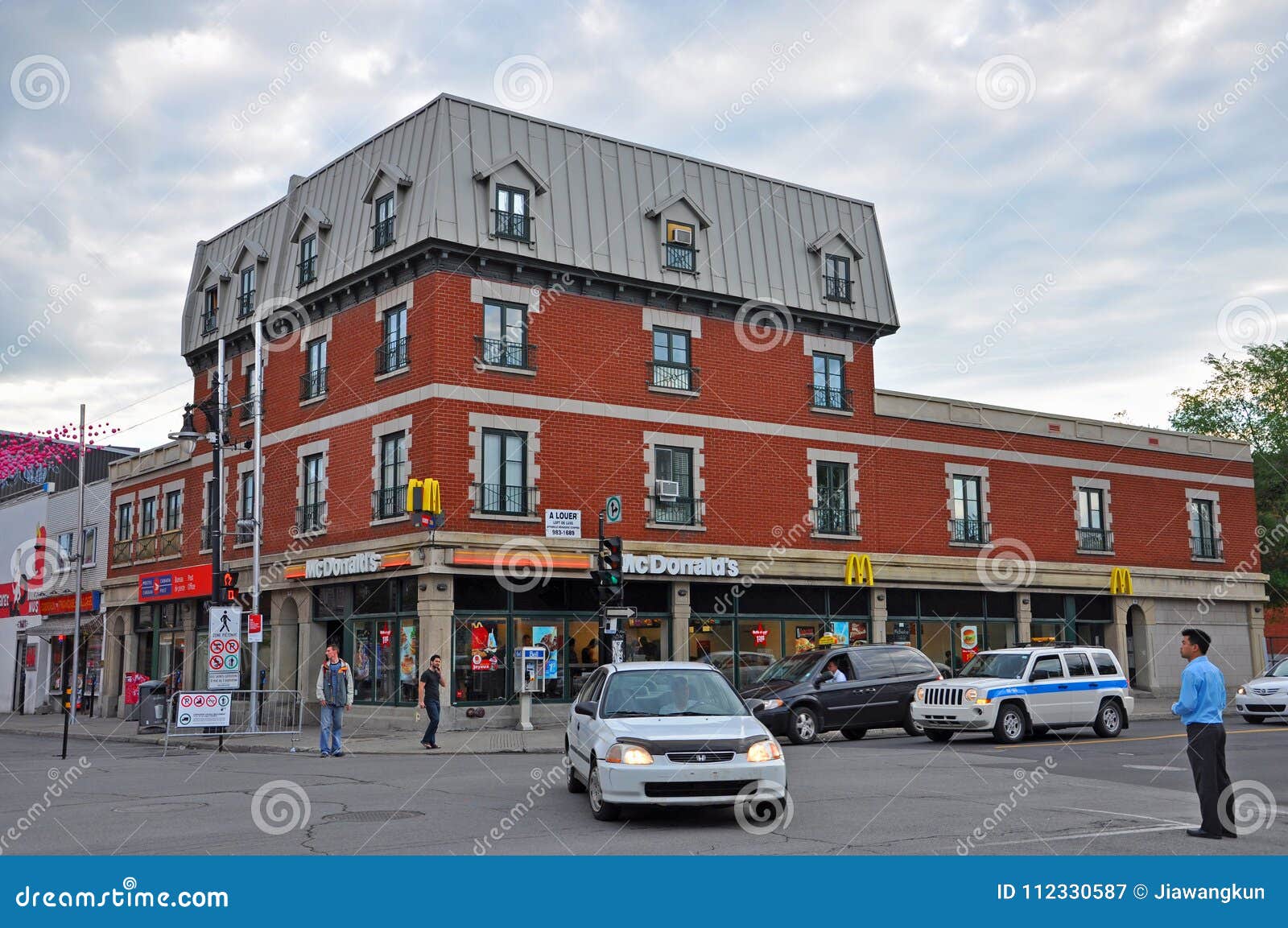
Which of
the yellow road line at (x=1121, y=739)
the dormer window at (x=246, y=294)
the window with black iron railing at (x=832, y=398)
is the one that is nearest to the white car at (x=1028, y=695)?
the yellow road line at (x=1121, y=739)

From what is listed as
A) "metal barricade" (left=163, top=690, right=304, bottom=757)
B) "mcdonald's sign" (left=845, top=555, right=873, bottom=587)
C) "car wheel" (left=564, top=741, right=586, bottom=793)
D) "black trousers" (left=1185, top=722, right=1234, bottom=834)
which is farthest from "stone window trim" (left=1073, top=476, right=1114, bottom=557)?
"black trousers" (left=1185, top=722, right=1234, bottom=834)

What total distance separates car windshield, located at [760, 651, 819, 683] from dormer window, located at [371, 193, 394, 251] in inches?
524

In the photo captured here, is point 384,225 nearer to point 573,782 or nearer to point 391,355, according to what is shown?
point 391,355

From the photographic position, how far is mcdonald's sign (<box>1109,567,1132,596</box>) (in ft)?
126

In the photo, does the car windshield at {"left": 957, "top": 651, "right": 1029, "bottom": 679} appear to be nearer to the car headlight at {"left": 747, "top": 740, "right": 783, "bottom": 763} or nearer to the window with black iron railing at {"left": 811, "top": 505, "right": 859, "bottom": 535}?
the window with black iron railing at {"left": 811, "top": 505, "right": 859, "bottom": 535}

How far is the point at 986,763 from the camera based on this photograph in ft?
56.1

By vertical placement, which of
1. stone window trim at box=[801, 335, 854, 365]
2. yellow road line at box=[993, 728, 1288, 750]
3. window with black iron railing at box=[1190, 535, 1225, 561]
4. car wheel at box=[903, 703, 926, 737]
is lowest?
yellow road line at box=[993, 728, 1288, 750]

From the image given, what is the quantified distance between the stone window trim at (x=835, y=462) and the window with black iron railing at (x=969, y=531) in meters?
3.72

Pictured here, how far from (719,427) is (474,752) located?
41.8 ft

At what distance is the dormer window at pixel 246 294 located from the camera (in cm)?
3412

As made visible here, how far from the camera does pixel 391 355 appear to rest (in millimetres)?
28734

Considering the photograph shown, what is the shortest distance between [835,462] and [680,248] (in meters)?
7.37

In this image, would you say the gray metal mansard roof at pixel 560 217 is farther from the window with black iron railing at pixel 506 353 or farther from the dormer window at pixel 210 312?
the window with black iron railing at pixel 506 353

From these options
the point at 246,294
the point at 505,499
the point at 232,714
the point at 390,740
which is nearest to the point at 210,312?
the point at 246,294
